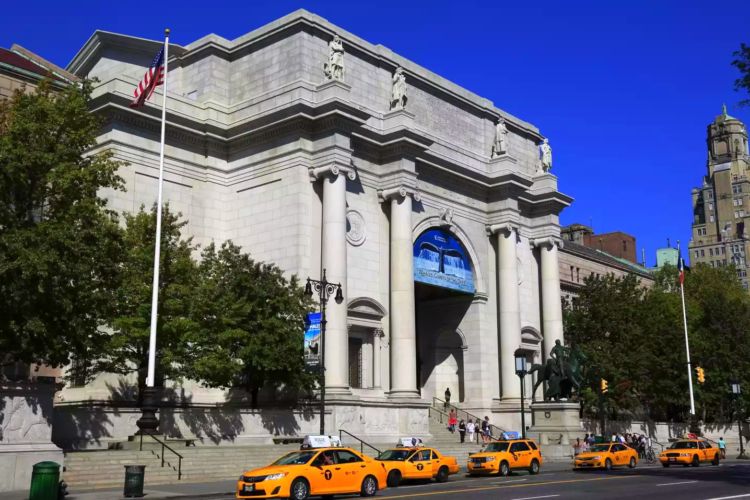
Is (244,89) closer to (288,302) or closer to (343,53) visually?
(343,53)

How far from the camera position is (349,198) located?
4900 centimetres

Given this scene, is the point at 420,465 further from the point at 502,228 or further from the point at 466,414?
the point at 502,228

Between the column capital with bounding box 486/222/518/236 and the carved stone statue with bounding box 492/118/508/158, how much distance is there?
203 inches

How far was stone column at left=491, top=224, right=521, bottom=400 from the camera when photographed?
188 feet

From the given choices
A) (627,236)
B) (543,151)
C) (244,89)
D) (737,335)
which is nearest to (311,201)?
(244,89)

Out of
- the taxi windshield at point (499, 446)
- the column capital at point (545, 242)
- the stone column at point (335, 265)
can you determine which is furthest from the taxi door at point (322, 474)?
the column capital at point (545, 242)

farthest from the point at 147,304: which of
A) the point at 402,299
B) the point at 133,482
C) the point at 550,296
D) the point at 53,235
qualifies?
the point at 550,296

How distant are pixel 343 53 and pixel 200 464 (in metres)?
27.2

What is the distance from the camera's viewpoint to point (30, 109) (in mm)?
29625

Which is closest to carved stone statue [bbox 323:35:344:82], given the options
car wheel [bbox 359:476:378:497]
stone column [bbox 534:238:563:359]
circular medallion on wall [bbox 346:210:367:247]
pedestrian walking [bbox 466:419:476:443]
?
circular medallion on wall [bbox 346:210:367:247]

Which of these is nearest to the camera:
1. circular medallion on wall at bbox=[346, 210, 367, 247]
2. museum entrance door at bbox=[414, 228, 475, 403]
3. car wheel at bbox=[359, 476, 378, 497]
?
car wheel at bbox=[359, 476, 378, 497]

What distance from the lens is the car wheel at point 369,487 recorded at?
2462 centimetres

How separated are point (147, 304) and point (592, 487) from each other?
1951 cm

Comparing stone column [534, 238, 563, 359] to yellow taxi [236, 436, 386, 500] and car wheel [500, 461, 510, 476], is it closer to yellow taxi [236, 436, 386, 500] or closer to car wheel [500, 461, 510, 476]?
car wheel [500, 461, 510, 476]
